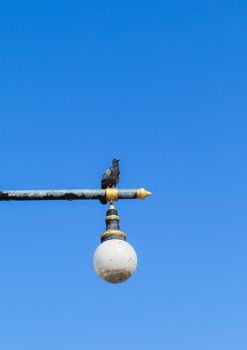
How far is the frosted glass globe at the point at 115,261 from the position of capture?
642cm

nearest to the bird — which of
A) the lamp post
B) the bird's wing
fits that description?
the bird's wing

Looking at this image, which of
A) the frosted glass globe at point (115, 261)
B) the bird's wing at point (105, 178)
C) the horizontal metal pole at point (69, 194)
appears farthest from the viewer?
the bird's wing at point (105, 178)

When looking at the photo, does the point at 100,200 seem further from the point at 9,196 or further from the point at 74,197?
the point at 9,196

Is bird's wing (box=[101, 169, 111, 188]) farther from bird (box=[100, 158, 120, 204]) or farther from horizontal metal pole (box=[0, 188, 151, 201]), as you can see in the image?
horizontal metal pole (box=[0, 188, 151, 201])

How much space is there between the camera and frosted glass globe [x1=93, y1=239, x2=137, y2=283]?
6.42m

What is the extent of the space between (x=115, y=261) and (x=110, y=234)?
37cm

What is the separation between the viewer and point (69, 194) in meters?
6.61

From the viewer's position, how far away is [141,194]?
6684 mm

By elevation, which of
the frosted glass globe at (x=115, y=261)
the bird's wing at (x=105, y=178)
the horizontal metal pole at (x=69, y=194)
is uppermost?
the bird's wing at (x=105, y=178)

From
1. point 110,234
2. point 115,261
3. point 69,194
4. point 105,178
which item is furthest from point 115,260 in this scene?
point 105,178

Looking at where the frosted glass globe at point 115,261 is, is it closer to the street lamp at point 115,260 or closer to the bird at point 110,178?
the street lamp at point 115,260

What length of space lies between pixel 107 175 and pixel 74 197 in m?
0.72

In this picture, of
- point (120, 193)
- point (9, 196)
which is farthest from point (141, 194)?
point (9, 196)

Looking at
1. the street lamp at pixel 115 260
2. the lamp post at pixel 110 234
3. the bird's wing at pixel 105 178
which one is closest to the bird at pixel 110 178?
the bird's wing at pixel 105 178
